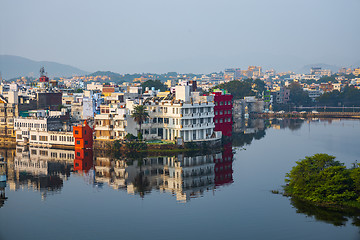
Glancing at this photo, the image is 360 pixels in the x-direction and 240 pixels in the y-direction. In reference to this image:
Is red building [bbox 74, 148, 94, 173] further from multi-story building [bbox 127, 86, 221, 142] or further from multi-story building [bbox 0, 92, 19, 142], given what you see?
multi-story building [bbox 0, 92, 19, 142]

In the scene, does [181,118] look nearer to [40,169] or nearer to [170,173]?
[170,173]

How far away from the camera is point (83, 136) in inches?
1905

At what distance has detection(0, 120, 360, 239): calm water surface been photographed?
25.9m

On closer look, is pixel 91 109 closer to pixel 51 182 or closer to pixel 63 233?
pixel 51 182

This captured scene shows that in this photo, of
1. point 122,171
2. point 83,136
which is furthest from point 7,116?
point 122,171

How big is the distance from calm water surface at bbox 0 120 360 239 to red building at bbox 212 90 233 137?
3.02 metres

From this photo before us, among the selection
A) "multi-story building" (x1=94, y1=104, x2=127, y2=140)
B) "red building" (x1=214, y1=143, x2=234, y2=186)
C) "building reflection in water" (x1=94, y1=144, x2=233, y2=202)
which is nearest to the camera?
"building reflection in water" (x1=94, y1=144, x2=233, y2=202)

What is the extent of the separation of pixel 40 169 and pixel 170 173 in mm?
9638

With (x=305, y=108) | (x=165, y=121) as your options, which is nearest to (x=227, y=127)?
(x=165, y=121)

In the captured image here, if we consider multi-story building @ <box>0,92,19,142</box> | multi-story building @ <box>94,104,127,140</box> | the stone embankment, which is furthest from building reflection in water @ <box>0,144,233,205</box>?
the stone embankment

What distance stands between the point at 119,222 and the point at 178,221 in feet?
9.46

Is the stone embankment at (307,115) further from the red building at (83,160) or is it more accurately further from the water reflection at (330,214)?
the water reflection at (330,214)

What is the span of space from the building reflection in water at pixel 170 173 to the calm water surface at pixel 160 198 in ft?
0.22

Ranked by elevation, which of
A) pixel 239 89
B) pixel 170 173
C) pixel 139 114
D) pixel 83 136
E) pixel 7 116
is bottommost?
pixel 170 173
